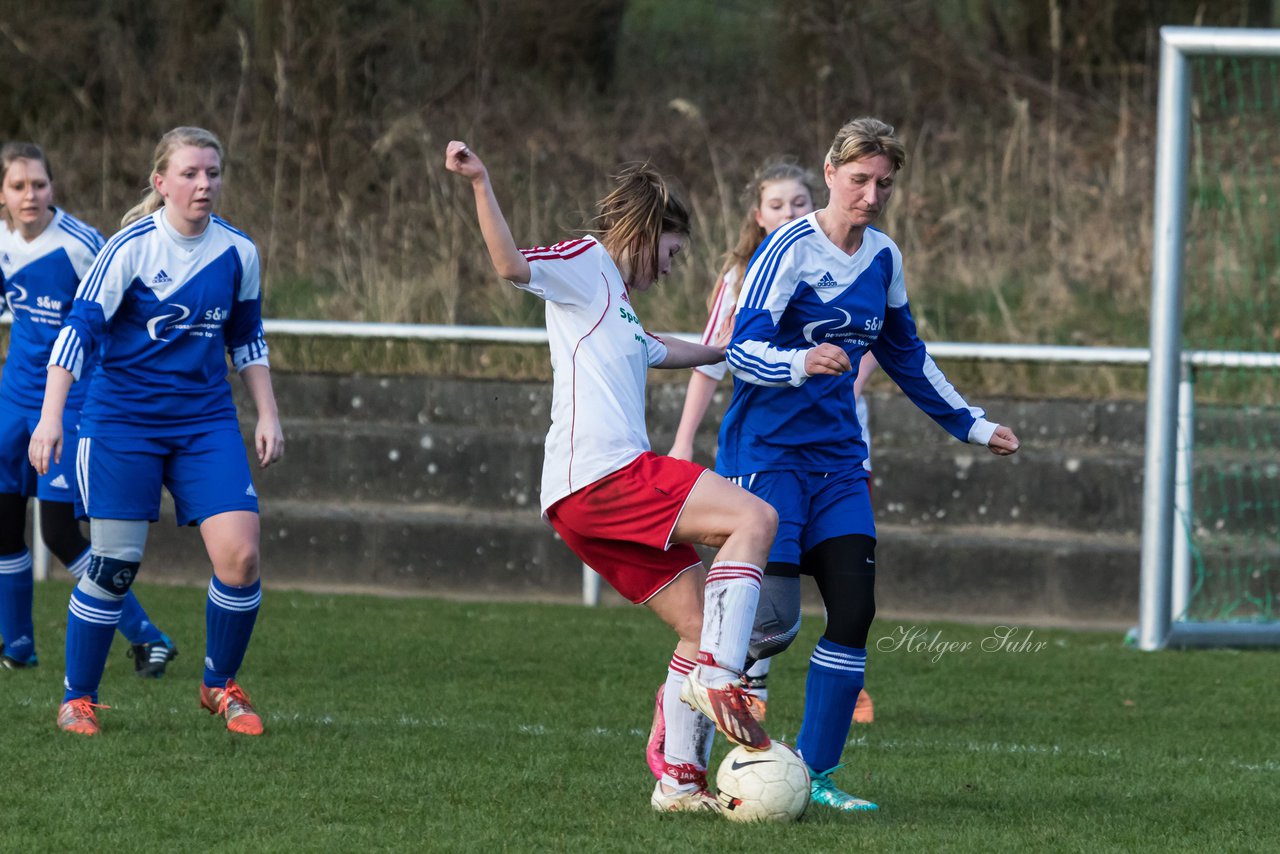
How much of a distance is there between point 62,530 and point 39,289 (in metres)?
1.02

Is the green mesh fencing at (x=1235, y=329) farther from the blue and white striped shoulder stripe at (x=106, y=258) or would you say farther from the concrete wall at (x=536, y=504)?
the blue and white striped shoulder stripe at (x=106, y=258)

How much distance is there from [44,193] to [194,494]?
210 centimetres

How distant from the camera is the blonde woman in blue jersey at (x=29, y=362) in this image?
722cm

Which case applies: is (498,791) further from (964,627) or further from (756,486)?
(964,627)

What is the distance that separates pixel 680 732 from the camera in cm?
467

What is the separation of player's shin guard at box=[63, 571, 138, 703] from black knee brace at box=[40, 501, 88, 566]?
5.30 ft

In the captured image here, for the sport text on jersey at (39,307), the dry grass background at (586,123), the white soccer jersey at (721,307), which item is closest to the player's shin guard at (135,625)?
the sport text on jersey at (39,307)

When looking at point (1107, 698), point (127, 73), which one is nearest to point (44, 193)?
point (1107, 698)

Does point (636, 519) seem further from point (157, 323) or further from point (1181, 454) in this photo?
point (1181, 454)

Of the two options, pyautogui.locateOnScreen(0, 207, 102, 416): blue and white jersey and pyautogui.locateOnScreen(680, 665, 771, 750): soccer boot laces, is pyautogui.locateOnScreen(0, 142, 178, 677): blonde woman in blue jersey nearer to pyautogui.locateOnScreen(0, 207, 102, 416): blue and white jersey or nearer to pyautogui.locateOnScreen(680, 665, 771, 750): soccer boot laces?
pyautogui.locateOnScreen(0, 207, 102, 416): blue and white jersey

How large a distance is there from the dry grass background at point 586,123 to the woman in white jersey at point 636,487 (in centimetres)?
689

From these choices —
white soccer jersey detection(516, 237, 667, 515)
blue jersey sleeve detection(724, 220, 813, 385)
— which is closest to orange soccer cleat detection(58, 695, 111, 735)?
white soccer jersey detection(516, 237, 667, 515)

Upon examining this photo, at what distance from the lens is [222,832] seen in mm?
4445

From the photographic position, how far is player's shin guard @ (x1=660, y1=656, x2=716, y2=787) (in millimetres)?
4660
